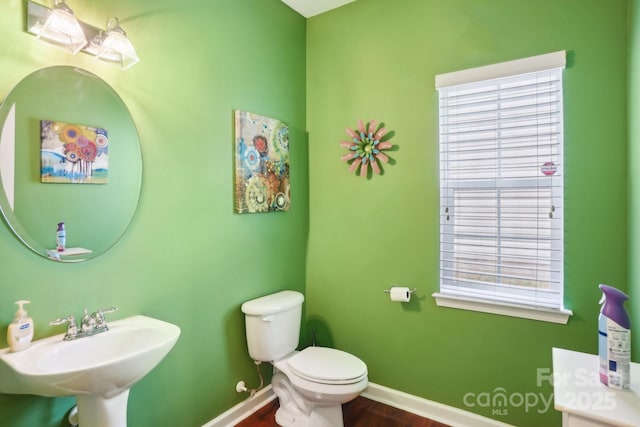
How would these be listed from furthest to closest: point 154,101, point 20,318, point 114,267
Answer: point 154,101
point 114,267
point 20,318

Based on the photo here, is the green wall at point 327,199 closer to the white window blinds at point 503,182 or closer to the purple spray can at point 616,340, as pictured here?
the white window blinds at point 503,182

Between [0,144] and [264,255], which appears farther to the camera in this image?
[264,255]

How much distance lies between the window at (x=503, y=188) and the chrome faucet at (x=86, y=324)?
68.7 inches

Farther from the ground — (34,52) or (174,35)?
(174,35)

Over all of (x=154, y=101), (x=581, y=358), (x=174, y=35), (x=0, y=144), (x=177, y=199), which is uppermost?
(x=174, y=35)

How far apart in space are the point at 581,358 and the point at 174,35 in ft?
7.57

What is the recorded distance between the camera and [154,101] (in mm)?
1707

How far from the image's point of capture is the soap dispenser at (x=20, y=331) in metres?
1.21

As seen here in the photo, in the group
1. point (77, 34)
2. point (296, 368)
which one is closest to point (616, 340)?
point (296, 368)

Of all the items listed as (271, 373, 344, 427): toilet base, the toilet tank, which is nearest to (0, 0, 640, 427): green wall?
the toilet tank

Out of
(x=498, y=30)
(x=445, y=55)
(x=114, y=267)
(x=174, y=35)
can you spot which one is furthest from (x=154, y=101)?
(x=498, y=30)

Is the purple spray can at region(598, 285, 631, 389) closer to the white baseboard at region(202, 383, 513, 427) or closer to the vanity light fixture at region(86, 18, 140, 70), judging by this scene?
the white baseboard at region(202, 383, 513, 427)

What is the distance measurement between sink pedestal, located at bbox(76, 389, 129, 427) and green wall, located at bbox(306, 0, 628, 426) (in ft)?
5.05

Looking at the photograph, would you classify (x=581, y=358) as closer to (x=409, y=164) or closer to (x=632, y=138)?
(x=632, y=138)
